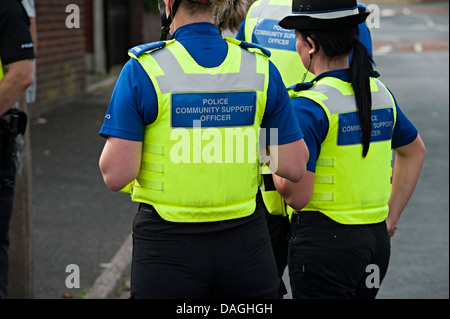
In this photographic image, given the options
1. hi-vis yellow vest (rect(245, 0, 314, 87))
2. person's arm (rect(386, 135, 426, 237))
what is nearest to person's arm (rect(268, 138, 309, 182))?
person's arm (rect(386, 135, 426, 237))

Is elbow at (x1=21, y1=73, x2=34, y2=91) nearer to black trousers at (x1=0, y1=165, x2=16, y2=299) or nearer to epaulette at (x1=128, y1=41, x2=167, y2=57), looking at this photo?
black trousers at (x1=0, y1=165, x2=16, y2=299)

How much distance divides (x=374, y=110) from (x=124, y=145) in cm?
109

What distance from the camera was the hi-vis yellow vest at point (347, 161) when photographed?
3035 mm

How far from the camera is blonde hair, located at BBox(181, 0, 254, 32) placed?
2766 millimetres

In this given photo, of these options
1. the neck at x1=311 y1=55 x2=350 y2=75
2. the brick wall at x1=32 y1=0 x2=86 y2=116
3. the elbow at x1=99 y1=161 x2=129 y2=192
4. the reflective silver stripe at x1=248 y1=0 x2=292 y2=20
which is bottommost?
the brick wall at x1=32 y1=0 x2=86 y2=116

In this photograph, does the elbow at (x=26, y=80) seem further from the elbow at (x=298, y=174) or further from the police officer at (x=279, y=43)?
the elbow at (x=298, y=174)

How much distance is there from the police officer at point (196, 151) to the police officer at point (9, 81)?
161 cm

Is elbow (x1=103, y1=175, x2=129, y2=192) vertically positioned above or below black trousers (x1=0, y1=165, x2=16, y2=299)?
above

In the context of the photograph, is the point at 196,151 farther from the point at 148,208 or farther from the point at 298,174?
the point at 298,174

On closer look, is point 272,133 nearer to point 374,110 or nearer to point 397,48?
point 374,110

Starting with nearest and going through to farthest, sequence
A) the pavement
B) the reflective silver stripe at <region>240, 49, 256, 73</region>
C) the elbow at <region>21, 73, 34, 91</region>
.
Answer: the reflective silver stripe at <region>240, 49, 256, 73</region>, the elbow at <region>21, 73, 34, 91</region>, the pavement

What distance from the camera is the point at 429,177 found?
9.31 metres

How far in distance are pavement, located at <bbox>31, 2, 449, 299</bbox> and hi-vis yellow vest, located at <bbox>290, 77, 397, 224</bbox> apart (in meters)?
2.73

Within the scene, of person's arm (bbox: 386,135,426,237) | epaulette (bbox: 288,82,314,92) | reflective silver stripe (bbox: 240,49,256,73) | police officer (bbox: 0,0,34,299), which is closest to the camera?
reflective silver stripe (bbox: 240,49,256,73)
